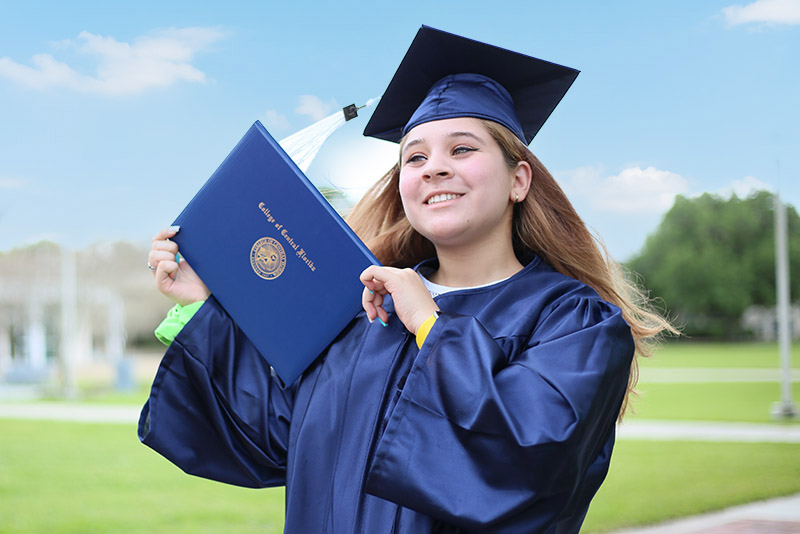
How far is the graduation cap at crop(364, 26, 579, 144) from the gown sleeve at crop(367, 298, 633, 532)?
586 millimetres

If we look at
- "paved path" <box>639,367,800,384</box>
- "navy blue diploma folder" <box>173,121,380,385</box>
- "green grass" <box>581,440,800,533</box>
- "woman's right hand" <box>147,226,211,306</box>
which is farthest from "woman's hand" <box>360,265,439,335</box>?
"paved path" <box>639,367,800,384</box>

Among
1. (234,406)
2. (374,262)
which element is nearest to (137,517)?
(234,406)

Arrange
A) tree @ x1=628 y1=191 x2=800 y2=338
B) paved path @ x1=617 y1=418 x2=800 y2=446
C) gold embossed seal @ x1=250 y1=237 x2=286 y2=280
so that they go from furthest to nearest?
tree @ x1=628 y1=191 x2=800 y2=338 → paved path @ x1=617 y1=418 x2=800 y2=446 → gold embossed seal @ x1=250 y1=237 x2=286 y2=280

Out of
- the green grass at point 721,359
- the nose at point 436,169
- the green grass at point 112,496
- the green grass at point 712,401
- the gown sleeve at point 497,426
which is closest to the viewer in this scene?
the gown sleeve at point 497,426

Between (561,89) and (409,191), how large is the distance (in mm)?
531

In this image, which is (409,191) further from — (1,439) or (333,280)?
(1,439)

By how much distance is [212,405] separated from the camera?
78.1 inches

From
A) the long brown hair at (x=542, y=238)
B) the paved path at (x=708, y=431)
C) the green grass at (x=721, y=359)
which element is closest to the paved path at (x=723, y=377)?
the green grass at (x=721, y=359)

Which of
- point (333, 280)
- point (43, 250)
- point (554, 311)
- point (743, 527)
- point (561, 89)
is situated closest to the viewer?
point (554, 311)

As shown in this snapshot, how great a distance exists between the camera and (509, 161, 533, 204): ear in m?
1.94

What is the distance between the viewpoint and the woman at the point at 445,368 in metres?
1.47

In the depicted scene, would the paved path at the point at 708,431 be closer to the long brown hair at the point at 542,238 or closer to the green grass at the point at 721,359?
the long brown hair at the point at 542,238

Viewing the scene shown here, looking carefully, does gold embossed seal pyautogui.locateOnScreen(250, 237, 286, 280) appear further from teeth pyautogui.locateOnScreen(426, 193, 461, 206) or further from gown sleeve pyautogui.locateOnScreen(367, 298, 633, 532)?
gown sleeve pyautogui.locateOnScreen(367, 298, 633, 532)

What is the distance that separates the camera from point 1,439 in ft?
32.2
